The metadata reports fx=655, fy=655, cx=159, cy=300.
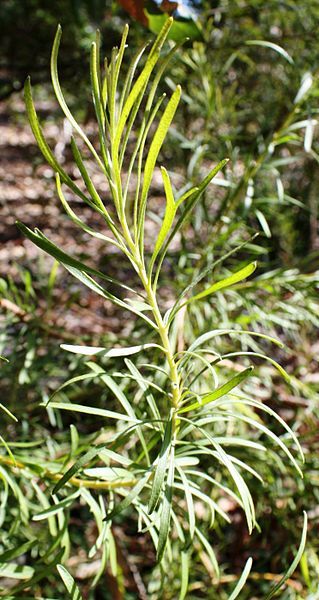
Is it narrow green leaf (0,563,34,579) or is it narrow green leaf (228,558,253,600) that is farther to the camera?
narrow green leaf (0,563,34,579)

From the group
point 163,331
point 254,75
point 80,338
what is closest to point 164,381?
point 80,338

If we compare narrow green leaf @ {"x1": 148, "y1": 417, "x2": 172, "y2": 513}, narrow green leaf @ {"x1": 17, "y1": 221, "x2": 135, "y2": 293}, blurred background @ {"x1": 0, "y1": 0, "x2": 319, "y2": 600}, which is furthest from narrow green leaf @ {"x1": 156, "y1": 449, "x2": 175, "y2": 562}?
blurred background @ {"x1": 0, "y1": 0, "x2": 319, "y2": 600}

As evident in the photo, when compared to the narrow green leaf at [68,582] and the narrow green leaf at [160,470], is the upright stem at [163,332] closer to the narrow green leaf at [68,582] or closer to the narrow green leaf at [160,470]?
the narrow green leaf at [160,470]

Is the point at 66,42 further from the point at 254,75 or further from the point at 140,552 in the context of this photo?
the point at 140,552

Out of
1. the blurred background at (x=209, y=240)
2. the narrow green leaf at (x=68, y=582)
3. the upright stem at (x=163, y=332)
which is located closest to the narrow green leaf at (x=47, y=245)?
the upright stem at (x=163, y=332)

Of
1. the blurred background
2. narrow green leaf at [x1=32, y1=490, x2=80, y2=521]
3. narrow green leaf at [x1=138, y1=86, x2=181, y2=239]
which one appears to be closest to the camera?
narrow green leaf at [x1=138, y1=86, x2=181, y2=239]

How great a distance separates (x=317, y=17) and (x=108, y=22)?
0.46m

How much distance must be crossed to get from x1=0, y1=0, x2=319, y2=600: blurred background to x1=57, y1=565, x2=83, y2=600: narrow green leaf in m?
0.20

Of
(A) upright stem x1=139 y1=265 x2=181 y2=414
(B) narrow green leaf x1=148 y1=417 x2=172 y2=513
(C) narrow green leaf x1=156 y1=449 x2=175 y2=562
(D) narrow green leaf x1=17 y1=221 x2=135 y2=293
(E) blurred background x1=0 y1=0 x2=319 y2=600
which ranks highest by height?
(D) narrow green leaf x1=17 y1=221 x2=135 y2=293

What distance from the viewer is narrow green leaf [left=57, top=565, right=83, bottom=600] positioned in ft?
1.37

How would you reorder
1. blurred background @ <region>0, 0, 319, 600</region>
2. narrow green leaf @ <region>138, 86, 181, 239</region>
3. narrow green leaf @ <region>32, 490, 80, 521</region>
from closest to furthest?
narrow green leaf @ <region>138, 86, 181, 239</region>
narrow green leaf @ <region>32, 490, 80, 521</region>
blurred background @ <region>0, 0, 319, 600</region>

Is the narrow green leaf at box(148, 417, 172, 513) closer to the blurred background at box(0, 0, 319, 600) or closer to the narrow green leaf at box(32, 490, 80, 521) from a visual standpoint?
the narrow green leaf at box(32, 490, 80, 521)

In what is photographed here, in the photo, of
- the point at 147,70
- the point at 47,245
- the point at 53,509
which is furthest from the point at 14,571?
the point at 147,70

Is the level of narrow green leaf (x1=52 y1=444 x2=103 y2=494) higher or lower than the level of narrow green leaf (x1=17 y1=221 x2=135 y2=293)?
lower
